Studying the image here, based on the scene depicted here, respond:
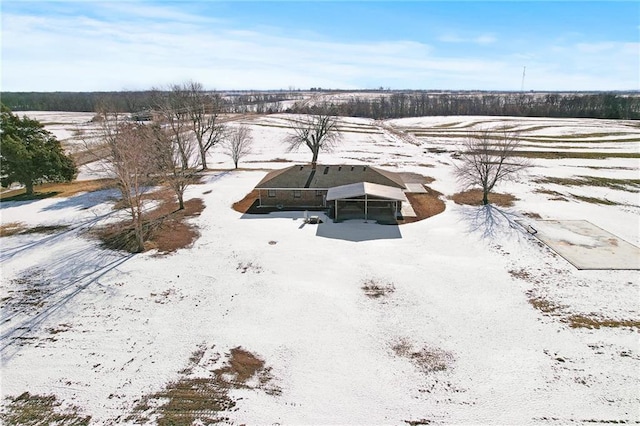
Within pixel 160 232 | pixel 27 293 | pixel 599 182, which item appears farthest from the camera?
pixel 599 182

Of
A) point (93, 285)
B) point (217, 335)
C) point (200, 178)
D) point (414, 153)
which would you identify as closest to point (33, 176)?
point (200, 178)

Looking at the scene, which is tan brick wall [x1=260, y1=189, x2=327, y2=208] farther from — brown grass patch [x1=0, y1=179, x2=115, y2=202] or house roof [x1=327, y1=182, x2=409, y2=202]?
brown grass patch [x1=0, y1=179, x2=115, y2=202]

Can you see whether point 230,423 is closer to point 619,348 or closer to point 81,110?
point 619,348

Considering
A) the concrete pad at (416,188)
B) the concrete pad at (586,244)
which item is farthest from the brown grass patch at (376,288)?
the concrete pad at (416,188)

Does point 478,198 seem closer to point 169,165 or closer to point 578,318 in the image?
point 578,318

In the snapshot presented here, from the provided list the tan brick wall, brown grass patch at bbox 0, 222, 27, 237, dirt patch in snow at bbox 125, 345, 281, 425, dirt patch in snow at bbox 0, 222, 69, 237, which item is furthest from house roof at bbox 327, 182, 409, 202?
brown grass patch at bbox 0, 222, 27, 237

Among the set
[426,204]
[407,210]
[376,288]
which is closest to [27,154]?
[376,288]
